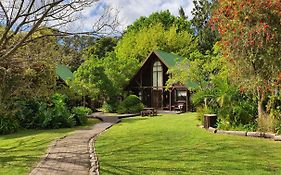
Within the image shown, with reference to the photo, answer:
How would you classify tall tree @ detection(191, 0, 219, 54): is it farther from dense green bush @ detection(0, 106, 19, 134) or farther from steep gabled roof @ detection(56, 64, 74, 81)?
dense green bush @ detection(0, 106, 19, 134)

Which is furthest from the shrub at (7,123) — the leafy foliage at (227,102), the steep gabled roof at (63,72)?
the steep gabled roof at (63,72)

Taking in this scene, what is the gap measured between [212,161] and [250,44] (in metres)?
3.50

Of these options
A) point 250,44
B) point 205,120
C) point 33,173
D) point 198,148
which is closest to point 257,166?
point 198,148

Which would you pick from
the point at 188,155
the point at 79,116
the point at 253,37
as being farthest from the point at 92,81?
the point at 253,37

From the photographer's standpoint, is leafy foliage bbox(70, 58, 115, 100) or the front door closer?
leafy foliage bbox(70, 58, 115, 100)

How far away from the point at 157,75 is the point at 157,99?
2545 millimetres

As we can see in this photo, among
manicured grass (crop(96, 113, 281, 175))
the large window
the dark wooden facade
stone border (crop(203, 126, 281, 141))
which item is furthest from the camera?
the large window

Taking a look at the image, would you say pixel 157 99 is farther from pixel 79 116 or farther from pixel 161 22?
pixel 161 22

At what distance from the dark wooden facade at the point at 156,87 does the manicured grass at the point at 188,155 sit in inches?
815

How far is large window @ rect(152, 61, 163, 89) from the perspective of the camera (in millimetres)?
35656

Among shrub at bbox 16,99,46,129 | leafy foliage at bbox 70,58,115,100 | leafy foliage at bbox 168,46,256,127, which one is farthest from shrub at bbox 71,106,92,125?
leafy foliage at bbox 70,58,115,100

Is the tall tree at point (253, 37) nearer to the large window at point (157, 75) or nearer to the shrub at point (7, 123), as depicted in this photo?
the shrub at point (7, 123)

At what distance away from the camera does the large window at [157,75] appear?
35.7m

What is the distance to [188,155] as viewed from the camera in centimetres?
936
